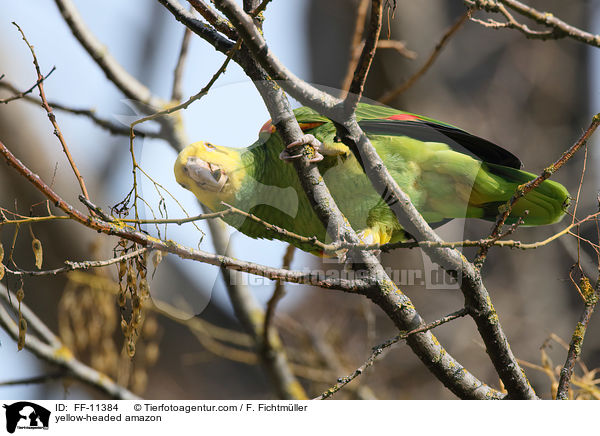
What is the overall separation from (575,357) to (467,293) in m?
0.27

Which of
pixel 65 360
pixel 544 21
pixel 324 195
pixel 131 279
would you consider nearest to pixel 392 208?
pixel 324 195

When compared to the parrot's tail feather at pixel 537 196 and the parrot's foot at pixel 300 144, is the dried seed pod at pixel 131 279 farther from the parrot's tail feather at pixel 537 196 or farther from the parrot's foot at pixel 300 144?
the parrot's tail feather at pixel 537 196

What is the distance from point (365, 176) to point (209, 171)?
1.30ft

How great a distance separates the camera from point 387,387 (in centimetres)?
292

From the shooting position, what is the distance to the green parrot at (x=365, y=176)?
123 cm

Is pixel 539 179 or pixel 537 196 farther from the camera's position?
pixel 537 196

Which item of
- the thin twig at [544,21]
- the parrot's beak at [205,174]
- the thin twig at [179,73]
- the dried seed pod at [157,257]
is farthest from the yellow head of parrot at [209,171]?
the thin twig at [544,21]

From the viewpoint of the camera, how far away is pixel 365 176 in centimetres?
122

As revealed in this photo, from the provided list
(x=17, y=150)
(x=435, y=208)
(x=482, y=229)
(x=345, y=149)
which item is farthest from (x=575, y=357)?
(x=17, y=150)

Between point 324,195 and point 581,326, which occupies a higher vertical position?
point 324,195

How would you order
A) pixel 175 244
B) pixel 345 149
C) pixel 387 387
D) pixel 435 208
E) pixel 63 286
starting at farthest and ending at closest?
pixel 387 387
pixel 63 286
pixel 435 208
pixel 345 149
pixel 175 244

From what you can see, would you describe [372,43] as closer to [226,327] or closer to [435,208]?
[435,208]

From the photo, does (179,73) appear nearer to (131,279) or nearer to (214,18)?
(214,18)
